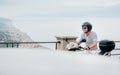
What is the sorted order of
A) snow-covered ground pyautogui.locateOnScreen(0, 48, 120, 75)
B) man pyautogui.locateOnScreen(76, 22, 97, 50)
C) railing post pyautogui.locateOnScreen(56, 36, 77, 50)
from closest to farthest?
snow-covered ground pyautogui.locateOnScreen(0, 48, 120, 75), man pyautogui.locateOnScreen(76, 22, 97, 50), railing post pyautogui.locateOnScreen(56, 36, 77, 50)

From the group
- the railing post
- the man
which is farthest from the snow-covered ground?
the railing post

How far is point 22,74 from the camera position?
2.78m

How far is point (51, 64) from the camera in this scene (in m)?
2.94

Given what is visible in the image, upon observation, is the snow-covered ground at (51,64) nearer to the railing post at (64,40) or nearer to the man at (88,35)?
the man at (88,35)

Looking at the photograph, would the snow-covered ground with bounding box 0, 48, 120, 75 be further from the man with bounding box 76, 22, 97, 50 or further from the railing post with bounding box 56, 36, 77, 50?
the railing post with bounding box 56, 36, 77, 50

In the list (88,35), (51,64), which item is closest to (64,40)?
(88,35)

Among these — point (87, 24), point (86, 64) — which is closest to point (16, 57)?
point (86, 64)

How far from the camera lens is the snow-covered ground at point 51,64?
2.82m

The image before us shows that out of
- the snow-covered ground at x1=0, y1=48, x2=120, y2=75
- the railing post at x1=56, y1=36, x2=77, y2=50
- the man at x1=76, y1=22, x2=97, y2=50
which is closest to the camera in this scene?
the snow-covered ground at x1=0, y1=48, x2=120, y2=75

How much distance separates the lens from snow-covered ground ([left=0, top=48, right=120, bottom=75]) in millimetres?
2824

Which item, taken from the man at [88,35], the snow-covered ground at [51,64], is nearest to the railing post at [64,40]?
the man at [88,35]

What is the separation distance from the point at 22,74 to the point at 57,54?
0.63m

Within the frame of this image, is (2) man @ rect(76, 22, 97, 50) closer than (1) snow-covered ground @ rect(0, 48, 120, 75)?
No

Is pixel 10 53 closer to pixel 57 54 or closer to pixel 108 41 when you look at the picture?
pixel 57 54
